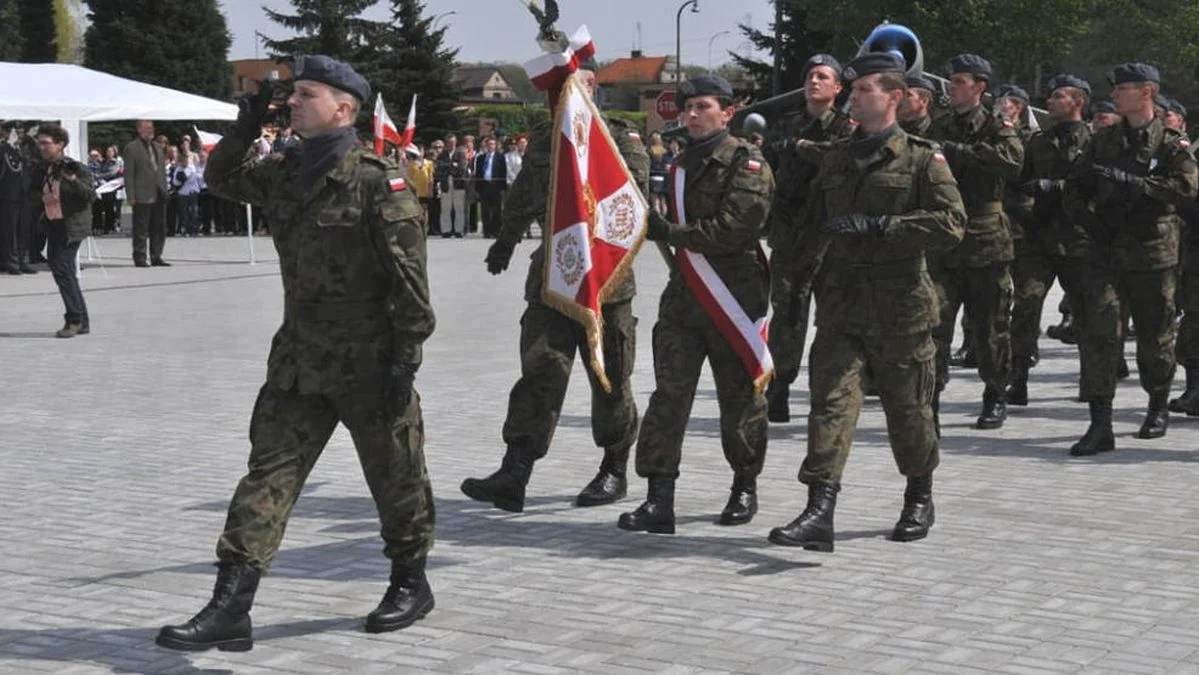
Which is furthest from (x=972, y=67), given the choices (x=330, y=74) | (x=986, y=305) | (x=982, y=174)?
(x=330, y=74)

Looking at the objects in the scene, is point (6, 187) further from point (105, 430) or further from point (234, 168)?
point (234, 168)

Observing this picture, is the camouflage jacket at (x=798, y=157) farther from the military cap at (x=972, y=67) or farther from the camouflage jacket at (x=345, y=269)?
the camouflage jacket at (x=345, y=269)

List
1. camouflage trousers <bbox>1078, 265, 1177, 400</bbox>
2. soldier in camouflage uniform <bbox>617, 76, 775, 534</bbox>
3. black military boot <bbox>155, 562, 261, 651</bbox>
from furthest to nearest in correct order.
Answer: camouflage trousers <bbox>1078, 265, 1177, 400</bbox> → soldier in camouflage uniform <bbox>617, 76, 775, 534</bbox> → black military boot <bbox>155, 562, 261, 651</bbox>

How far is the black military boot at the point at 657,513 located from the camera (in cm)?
797

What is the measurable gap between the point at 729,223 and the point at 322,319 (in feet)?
7.27

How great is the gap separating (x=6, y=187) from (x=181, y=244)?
25.9ft

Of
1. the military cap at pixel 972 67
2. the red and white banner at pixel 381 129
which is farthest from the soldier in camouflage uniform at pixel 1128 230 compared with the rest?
the red and white banner at pixel 381 129

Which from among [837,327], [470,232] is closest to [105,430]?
[837,327]

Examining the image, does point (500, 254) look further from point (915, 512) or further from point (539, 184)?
point (915, 512)

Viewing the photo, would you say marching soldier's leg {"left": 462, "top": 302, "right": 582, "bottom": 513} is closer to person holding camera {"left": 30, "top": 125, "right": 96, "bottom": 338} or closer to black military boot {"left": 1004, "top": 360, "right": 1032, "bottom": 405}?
black military boot {"left": 1004, "top": 360, "right": 1032, "bottom": 405}

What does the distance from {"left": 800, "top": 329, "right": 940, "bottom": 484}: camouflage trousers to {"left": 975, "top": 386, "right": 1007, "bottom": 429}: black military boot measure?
11.2ft

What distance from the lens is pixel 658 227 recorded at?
7.98m

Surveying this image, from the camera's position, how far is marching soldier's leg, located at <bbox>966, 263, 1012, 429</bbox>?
11.0m

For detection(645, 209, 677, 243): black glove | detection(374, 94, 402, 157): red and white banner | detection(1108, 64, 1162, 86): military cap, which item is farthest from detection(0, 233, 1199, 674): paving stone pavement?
detection(374, 94, 402, 157): red and white banner
